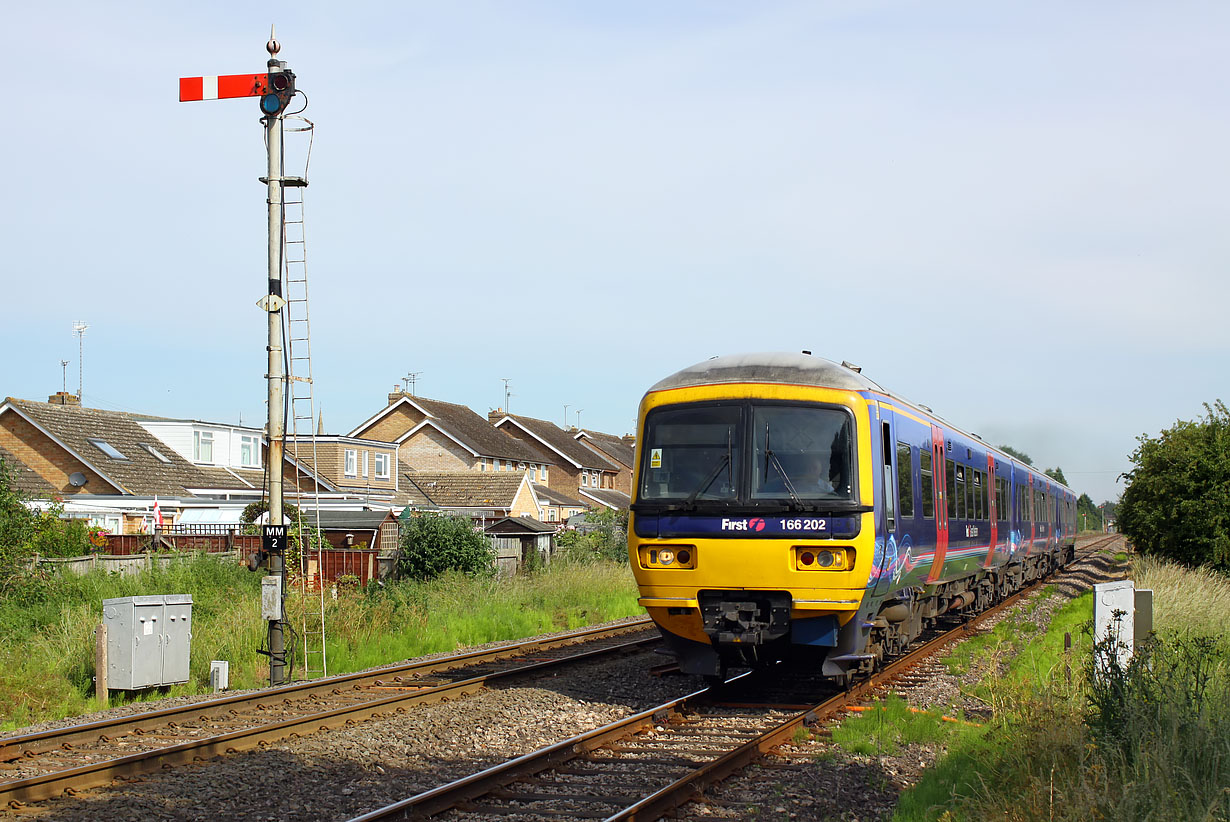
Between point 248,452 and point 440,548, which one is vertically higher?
point 248,452

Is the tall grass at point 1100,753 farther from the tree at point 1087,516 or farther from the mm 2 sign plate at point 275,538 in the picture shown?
the tree at point 1087,516

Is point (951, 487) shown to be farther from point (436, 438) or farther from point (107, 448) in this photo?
point (436, 438)

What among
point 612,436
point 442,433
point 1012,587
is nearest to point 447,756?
point 1012,587

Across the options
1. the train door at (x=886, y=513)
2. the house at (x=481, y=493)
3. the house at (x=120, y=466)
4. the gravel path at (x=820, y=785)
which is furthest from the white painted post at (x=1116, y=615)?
the house at (x=481, y=493)

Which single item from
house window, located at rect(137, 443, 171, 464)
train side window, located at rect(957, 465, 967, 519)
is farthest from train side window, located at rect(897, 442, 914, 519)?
house window, located at rect(137, 443, 171, 464)

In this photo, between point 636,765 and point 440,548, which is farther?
point 440,548

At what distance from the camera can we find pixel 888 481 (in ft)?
35.9

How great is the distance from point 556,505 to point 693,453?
49961mm

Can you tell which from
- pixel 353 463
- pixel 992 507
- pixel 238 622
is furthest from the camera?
pixel 353 463

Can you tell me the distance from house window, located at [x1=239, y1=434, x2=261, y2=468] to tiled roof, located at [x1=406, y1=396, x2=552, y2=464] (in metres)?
13.1

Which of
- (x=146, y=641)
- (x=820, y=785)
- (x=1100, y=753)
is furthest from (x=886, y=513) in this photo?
(x=146, y=641)

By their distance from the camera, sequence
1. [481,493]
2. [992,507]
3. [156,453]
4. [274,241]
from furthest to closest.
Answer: [481,493]
[156,453]
[992,507]
[274,241]

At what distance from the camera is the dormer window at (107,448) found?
3809cm

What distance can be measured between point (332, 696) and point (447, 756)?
3.23 m
